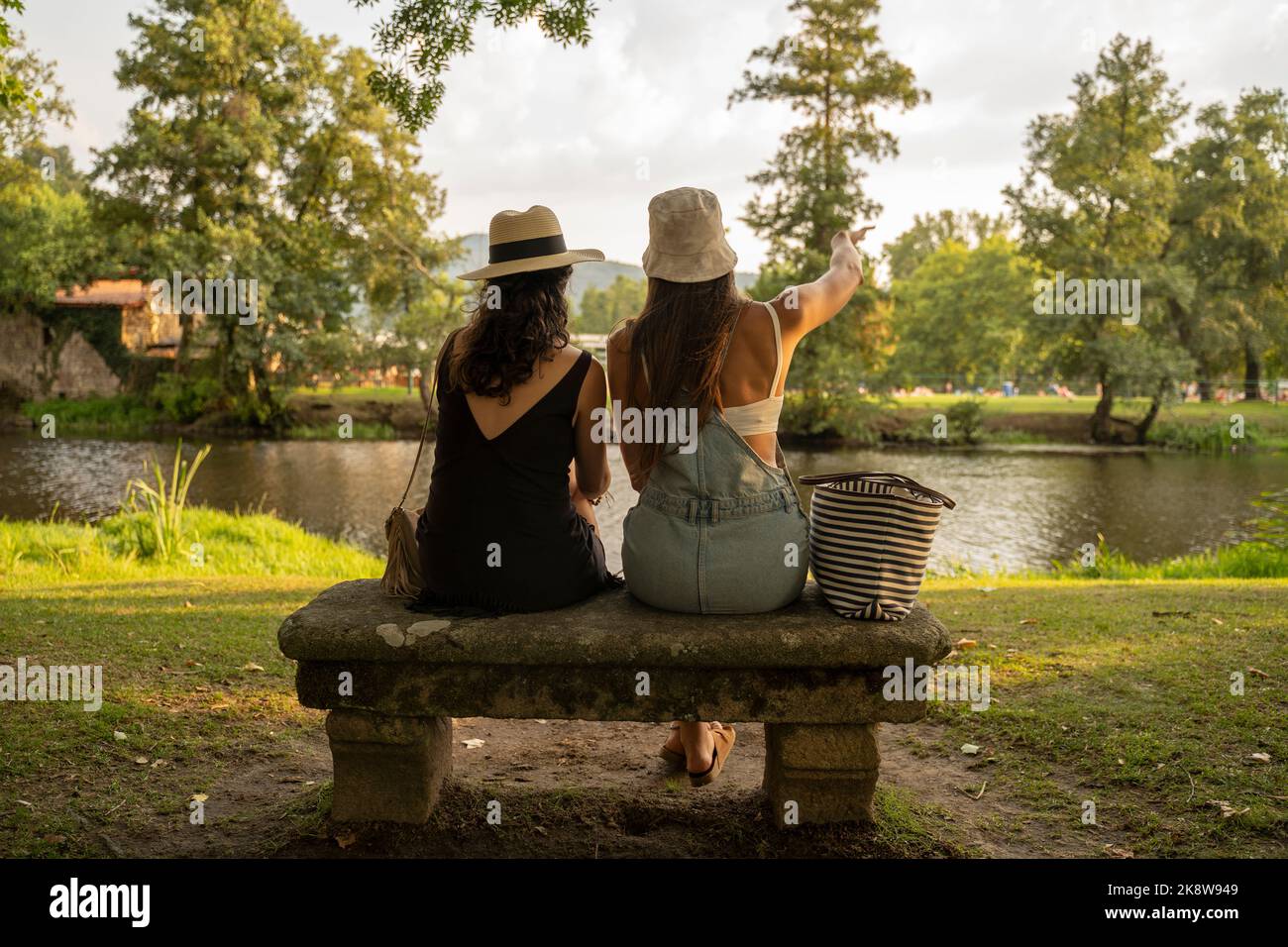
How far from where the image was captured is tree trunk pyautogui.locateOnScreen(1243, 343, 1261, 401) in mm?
36906

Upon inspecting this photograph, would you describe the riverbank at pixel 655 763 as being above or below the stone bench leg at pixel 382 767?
below

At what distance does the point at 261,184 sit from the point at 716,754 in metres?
28.7

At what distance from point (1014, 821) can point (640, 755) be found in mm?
1518

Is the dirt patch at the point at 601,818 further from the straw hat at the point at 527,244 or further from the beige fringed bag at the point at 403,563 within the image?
the straw hat at the point at 527,244

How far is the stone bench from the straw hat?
4.04 feet

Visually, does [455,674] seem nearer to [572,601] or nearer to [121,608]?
[572,601]

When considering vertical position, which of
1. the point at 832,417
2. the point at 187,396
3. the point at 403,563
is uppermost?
the point at 187,396

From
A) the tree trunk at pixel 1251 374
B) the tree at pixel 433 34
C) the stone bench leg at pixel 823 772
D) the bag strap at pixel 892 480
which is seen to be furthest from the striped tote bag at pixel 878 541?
the tree trunk at pixel 1251 374

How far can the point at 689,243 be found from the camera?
339 centimetres

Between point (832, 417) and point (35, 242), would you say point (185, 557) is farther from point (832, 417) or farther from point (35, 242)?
point (35, 242)

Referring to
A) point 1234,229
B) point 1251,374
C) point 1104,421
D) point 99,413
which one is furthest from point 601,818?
point 1251,374

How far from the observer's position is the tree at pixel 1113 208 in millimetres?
29109

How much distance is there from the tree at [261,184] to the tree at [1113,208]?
18.3 meters

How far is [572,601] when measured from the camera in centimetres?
356
